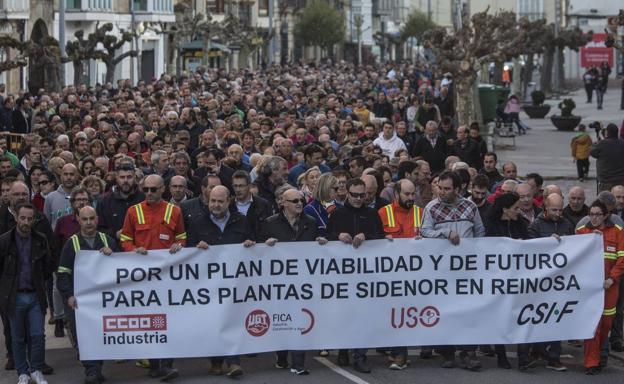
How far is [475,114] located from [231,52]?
40992mm

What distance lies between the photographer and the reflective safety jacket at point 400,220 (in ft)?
46.5

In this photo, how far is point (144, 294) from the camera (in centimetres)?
1338

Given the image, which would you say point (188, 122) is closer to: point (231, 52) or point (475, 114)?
point (475, 114)

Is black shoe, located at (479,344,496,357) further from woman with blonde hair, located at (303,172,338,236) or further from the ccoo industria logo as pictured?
the ccoo industria logo

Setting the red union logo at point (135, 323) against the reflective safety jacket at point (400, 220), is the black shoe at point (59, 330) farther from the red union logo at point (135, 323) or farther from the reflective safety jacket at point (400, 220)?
the reflective safety jacket at point (400, 220)

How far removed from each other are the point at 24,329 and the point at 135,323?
92cm

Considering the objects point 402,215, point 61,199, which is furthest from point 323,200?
point 61,199

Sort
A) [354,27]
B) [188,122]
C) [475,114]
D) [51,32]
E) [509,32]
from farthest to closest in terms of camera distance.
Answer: [354,27] < [51,32] < [509,32] < [475,114] < [188,122]

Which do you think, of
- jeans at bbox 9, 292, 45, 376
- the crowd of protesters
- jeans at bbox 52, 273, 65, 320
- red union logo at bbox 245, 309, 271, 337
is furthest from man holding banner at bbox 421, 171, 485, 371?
jeans at bbox 52, 273, 65, 320

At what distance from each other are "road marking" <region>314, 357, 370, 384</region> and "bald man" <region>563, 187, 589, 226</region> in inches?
99.9

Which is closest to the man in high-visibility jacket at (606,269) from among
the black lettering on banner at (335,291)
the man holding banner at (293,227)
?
the black lettering on banner at (335,291)

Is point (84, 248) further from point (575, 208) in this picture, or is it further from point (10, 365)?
point (575, 208)

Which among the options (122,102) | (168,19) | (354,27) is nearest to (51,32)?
(168,19)

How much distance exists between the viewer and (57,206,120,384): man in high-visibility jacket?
13.3 metres
